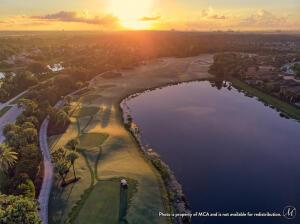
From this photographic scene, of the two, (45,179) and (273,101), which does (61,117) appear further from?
(273,101)

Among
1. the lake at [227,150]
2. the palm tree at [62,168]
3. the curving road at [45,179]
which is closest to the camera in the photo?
the curving road at [45,179]

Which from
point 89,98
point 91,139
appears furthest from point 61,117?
point 89,98

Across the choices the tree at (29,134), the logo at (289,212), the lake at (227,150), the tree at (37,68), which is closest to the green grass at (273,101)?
the lake at (227,150)

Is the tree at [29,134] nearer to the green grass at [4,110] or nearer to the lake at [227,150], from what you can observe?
the lake at [227,150]

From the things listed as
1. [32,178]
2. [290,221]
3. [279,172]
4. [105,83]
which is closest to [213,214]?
[290,221]

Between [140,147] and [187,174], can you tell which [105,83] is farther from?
[187,174]

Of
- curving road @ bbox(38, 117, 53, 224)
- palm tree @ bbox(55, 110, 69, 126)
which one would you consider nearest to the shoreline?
palm tree @ bbox(55, 110, 69, 126)
